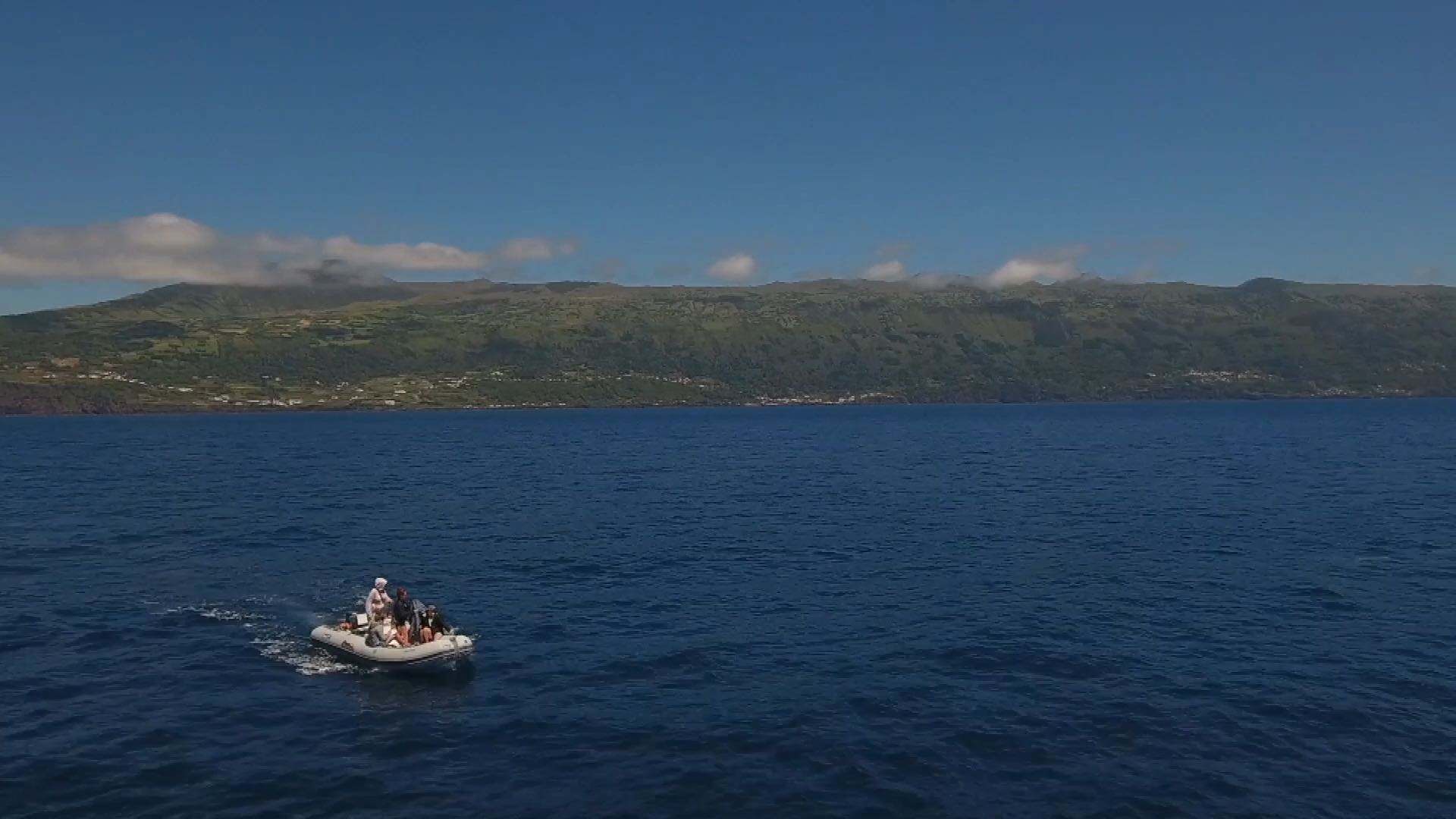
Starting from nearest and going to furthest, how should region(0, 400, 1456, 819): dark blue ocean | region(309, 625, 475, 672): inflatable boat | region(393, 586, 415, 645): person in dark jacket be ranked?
1. region(0, 400, 1456, 819): dark blue ocean
2. region(309, 625, 475, 672): inflatable boat
3. region(393, 586, 415, 645): person in dark jacket

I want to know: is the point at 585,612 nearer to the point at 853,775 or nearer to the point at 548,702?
the point at 548,702

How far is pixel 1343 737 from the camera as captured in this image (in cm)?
3812

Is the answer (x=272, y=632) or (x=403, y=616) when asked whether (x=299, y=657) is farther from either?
A: (x=403, y=616)

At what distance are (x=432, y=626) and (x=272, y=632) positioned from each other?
12286 mm

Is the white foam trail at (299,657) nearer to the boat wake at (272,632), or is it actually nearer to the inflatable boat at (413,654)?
the boat wake at (272,632)

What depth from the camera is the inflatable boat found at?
4666cm

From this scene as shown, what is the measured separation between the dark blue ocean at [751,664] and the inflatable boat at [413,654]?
1.02 meters

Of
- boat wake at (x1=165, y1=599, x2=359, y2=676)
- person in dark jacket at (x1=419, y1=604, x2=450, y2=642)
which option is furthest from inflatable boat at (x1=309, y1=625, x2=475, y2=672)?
boat wake at (x1=165, y1=599, x2=359, y2=676)

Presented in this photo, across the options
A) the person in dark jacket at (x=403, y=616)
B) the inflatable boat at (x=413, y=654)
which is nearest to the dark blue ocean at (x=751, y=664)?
the inflatable boat at (x=413, y=654)

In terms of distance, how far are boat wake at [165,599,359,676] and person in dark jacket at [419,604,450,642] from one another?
3.79 m

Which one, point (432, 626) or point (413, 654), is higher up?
point (432, 626)

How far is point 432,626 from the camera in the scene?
4831cm

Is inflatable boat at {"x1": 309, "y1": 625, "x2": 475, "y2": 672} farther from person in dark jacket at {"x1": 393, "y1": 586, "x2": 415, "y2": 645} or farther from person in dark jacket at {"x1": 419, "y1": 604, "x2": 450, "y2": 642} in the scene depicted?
person in dark jacket at {"x1": 393, "y1": 586, "x2": 415, "y2": 645}

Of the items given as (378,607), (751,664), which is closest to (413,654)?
(378,607)
